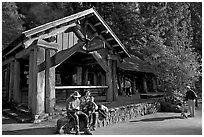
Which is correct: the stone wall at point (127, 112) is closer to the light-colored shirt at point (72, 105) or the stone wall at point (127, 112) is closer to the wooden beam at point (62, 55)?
the light-colored shirt at point (72, 105)

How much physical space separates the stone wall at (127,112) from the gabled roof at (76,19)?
3290 millimetres

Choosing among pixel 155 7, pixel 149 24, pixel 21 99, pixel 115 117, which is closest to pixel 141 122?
pixel 115 117

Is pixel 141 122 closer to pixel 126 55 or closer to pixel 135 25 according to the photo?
pixel 126 55

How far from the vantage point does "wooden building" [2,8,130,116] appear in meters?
9.20

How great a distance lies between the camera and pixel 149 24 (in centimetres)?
1883

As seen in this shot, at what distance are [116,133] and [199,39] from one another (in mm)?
18096

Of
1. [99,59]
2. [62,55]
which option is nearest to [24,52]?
[62,55]

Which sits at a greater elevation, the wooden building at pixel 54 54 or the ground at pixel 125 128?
the wooden building at pixel 54 54

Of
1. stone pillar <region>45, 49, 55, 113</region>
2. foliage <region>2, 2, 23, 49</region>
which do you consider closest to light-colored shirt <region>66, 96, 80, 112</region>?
stone pillar <region>45, 49, 55, 113</region>

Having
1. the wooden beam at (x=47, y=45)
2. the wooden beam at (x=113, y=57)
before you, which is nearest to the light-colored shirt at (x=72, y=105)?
the wooden beam at (x=47, y=45)

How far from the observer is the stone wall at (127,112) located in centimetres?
895

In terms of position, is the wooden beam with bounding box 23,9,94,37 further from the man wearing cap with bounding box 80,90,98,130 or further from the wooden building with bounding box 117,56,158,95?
the wooden building with bounding box 117,56,158,95

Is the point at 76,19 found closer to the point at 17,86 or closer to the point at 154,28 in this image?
the point at 17,86

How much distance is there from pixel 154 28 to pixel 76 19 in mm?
9127
